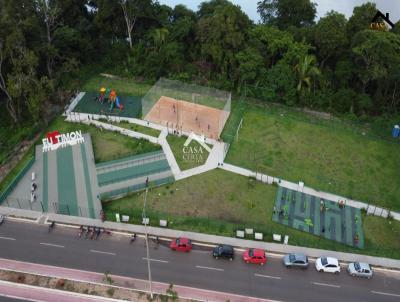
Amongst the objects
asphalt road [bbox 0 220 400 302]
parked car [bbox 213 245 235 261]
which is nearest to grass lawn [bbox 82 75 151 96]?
asphalt road [bbox 0 220 400 302]

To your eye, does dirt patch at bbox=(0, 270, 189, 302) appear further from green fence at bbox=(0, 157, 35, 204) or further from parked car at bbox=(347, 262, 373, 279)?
parked car at bbox=(347, 262, 373, 279)

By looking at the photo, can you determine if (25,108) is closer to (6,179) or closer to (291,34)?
(6,179)

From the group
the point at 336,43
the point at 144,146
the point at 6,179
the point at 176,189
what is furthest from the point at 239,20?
the point at 6,179

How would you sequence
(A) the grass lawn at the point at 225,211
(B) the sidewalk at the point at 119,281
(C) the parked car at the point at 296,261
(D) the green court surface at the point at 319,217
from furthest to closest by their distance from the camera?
1. (D) the green court surface at the point at 319,217
2. (A) the grass lawn at the point at 225,211
3. (C) the parked car at the point at 296,261
4. (B) the sidewalk at the point at 119,281

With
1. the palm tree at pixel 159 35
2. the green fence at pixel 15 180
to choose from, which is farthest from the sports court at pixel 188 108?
the green fence at pixel 15 180

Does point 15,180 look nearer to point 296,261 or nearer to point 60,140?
point 60,140

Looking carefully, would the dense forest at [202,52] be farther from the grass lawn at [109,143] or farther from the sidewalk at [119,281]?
the sidewalk at [119,281]

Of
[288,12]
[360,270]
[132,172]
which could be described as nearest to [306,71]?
[288,12]
